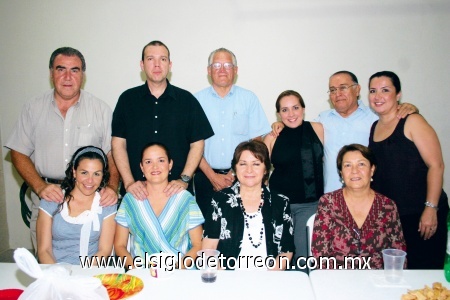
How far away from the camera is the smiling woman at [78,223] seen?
233 centimetres

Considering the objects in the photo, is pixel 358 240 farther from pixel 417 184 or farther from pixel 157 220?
pixel 157 220

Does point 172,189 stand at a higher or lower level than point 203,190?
higher

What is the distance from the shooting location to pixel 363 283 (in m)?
1.57

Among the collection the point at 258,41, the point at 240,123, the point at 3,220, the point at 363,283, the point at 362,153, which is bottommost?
the point at 3,220

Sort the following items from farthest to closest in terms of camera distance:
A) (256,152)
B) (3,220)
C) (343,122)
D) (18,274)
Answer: (3,220)
(343,122)
(256,152)
(18,274)

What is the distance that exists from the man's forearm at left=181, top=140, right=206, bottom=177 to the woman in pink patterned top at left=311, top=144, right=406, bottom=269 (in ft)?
3.49

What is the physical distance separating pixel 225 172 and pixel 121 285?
1830mm

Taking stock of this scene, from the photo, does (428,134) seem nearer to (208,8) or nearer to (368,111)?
(368,111)

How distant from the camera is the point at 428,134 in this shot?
247 centimetres

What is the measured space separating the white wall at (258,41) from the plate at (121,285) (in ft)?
8.98

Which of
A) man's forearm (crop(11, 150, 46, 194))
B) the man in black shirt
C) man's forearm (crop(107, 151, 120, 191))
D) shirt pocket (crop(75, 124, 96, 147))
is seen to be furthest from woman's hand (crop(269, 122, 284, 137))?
man's forearm (crop(11, 150, 46, 194))

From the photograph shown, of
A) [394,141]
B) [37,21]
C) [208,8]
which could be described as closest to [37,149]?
[37,21]

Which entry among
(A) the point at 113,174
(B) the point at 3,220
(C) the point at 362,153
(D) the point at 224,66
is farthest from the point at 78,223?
(B) the point at 3,220

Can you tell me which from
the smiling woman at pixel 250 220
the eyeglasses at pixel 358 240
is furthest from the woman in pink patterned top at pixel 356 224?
the smiling woman at pixel 250 220
